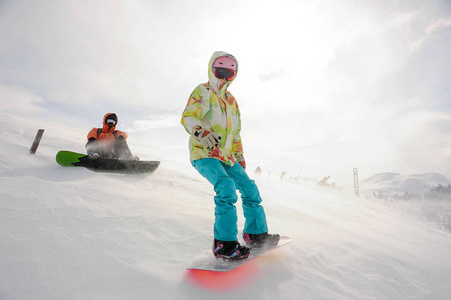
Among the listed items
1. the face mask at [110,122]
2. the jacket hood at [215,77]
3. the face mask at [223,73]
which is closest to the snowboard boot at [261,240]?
the jacket hood at [215,77]

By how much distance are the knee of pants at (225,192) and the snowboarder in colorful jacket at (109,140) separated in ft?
16.3

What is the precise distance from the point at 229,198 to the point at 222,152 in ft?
1.70

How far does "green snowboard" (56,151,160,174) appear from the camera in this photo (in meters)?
5.18

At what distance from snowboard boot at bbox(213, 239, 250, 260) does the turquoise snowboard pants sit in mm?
42

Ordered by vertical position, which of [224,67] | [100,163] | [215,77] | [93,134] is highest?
[224,67]

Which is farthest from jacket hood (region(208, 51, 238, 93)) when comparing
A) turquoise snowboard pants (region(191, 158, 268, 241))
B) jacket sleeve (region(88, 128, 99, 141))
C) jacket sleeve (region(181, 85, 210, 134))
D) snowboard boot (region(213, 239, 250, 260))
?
jacket sleeve (region(88, 128, 99, 141))

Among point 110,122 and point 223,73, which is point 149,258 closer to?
point 223,73

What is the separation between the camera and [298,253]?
2551 mm

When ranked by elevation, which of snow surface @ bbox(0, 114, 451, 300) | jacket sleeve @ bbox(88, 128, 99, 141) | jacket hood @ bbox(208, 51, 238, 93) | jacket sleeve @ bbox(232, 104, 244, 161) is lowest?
snow surface @ bbox(0, 114, 451, 300)

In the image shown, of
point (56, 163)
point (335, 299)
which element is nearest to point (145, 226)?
point (335, 299)

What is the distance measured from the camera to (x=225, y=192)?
203 centimetres

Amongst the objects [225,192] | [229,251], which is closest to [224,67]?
Result: [225,192]

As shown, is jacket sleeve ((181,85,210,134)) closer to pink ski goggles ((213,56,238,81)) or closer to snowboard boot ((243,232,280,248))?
pink ski goggles ((213,56,238,81))

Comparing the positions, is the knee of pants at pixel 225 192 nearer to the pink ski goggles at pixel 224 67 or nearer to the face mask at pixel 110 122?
the pink ski goggles at pixel 224 67
